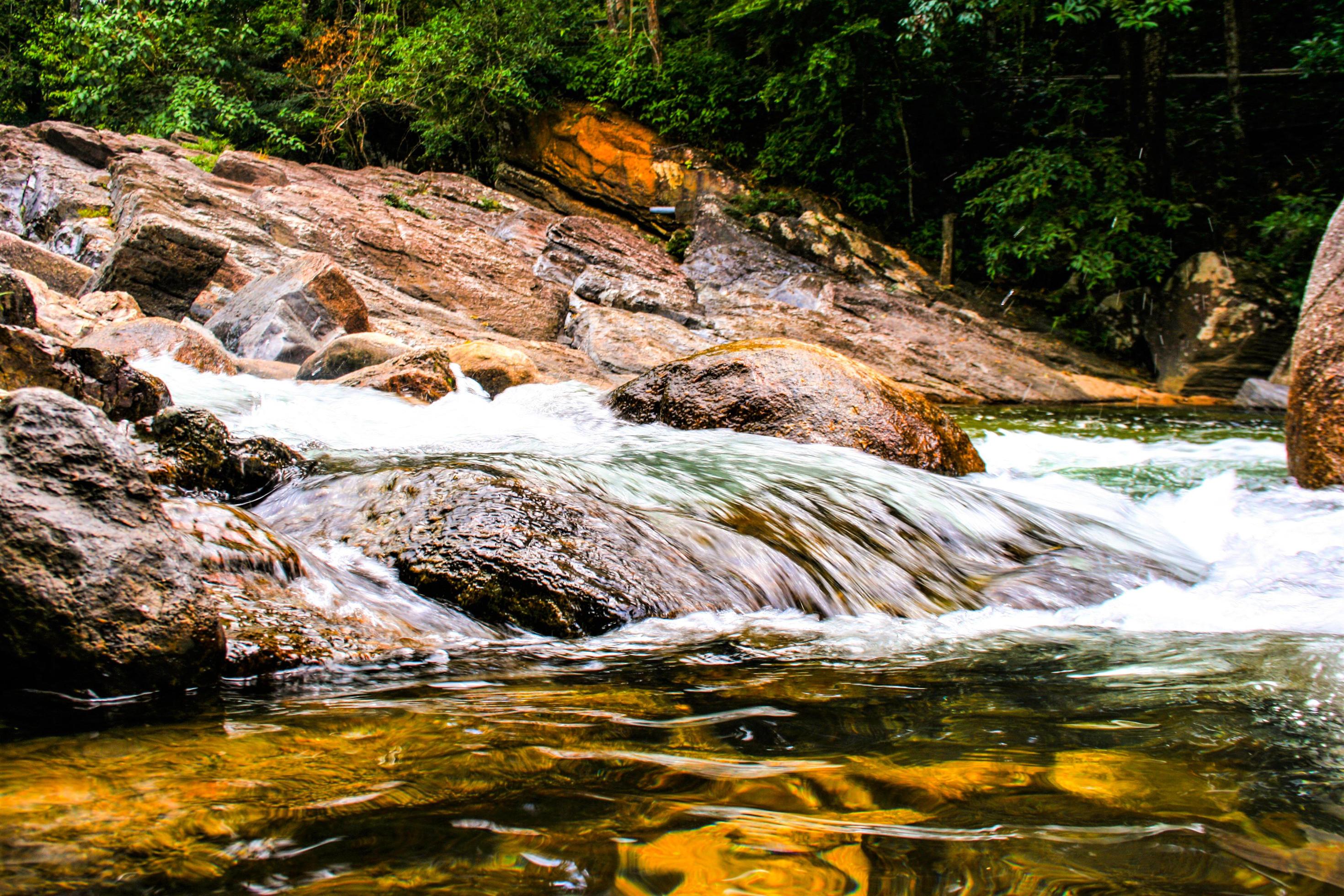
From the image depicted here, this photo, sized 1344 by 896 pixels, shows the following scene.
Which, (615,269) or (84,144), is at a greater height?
(84,144)

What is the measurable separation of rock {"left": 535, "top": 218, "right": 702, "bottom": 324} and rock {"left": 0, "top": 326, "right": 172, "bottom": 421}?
9062 millimetres

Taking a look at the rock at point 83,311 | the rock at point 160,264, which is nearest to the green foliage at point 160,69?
the rock at point 160,264

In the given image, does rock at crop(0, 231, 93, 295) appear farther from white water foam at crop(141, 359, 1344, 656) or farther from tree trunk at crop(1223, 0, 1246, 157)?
tree trunk at crop(1223, 0, 1246, 157)

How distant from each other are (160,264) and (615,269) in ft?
25.8

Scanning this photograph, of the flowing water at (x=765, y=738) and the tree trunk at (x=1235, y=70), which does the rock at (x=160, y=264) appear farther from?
the tree trunk at (x=1235, y=70)

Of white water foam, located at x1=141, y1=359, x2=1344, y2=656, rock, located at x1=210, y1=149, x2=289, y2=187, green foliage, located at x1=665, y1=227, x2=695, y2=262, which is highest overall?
rock, located at x1=210, y1=149, x2=289, y2=187

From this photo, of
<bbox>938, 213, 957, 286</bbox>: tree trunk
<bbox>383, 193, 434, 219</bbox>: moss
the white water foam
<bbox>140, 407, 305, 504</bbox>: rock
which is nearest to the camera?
the white water foam

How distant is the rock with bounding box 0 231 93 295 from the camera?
30.9ft

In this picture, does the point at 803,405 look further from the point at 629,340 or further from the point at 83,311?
the point at 83,311

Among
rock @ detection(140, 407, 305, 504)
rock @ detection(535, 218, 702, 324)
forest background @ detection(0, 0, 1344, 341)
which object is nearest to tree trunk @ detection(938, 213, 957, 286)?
forest background @ detection(0, 0, 1344, 341)

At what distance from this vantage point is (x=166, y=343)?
24.6ft

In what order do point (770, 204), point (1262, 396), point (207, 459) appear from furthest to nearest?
point (770, 204)
point (1262, 396)
point (207, 459)

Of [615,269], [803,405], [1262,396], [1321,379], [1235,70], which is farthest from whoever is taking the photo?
[615,269]

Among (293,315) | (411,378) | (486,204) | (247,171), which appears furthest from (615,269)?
(411,378)
